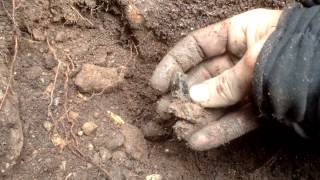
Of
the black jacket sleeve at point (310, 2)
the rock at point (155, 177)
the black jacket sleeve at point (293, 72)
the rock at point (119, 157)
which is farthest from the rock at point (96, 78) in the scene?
the black jacket sleeve at point (310, 2)

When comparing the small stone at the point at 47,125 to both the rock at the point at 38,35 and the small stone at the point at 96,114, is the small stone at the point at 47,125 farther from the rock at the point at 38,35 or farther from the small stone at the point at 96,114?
the rock at the point at 38,35

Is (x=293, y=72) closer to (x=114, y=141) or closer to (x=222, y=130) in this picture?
(x=222, y=130)

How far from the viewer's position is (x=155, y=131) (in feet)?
5.40

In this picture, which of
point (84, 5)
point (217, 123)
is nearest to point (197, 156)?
point (217, 123)

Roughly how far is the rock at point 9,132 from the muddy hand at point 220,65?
1.57 ft

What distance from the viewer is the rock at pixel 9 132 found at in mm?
1511

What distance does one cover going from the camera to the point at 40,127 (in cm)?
161

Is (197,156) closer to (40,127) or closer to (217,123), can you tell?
(217,123)

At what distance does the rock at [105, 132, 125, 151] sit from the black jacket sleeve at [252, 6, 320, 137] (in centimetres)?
54

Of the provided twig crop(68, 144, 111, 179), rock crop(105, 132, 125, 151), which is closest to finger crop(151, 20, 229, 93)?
rock crop(105, 132, 125, 151)

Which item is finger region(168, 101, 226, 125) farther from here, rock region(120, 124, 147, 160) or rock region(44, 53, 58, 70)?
rock region(44, 53, 58, 70)

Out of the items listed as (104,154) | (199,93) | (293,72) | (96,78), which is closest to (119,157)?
(104,154)

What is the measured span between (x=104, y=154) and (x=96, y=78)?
276mm

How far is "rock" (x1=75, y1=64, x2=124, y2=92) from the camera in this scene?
1686 mm
